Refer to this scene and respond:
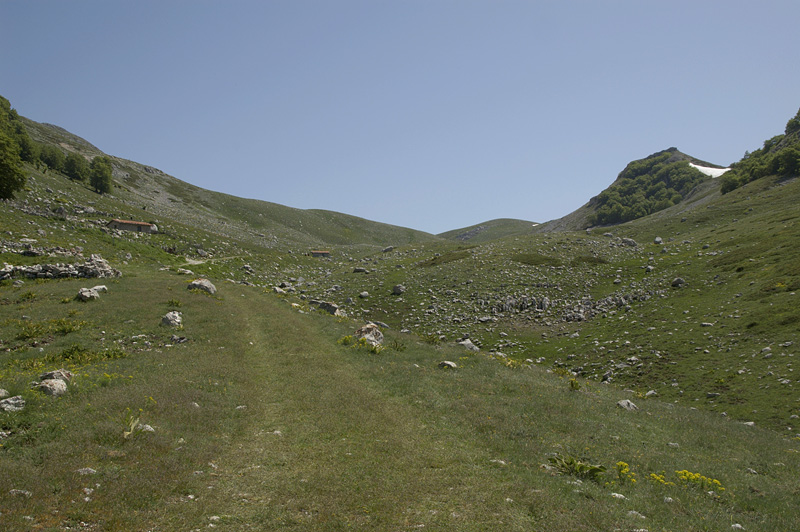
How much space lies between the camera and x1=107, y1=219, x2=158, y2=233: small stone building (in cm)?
6138

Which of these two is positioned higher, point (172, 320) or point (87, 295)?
point (87, 295)

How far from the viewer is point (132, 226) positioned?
6525cm

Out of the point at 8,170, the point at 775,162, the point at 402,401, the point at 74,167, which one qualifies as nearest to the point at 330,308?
the point at 402,401

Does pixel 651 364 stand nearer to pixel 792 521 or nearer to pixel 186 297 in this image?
pixel 792 521

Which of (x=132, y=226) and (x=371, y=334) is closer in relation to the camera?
(x=371, y=334)

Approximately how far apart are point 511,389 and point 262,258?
63.7m

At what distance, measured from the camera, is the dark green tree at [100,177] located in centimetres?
9369

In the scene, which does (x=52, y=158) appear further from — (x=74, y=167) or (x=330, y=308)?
(x=330, y=308)

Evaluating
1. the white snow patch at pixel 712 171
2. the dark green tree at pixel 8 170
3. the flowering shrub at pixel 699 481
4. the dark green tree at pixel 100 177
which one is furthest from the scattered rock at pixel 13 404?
the white snow patch at pixel 712 171

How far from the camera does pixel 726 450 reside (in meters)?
16.4

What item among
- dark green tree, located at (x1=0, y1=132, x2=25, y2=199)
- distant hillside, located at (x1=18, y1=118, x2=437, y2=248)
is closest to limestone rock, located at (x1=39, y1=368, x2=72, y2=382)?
dark green tree, located at (x1=0, y1=132, x2=25, y2=199)

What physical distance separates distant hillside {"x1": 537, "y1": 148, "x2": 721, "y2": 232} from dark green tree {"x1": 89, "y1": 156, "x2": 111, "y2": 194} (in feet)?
523

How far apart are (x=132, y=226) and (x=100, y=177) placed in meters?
43.6

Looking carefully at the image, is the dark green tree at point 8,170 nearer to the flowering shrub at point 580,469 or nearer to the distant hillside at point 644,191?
the flowering shrub at point 580,469
